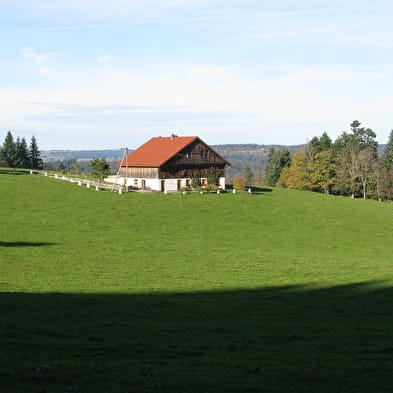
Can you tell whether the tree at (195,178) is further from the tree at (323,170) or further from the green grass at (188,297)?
the tree at (323,170)

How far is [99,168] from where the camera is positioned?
83.3 metres

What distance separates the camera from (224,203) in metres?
68.6

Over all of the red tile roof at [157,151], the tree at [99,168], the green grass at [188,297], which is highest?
the red tile roof at [157,151]

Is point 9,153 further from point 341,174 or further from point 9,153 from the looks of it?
point 341,174

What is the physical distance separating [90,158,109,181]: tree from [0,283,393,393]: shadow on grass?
5655 cm

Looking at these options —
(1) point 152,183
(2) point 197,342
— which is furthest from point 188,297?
(1) point 152,183

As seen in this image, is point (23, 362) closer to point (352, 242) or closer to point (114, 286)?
point (114, 286)

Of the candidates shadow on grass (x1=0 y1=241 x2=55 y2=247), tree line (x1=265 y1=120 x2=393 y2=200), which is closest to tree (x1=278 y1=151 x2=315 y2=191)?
tree line (x1=265 y1=120 x2=393 y2=200)

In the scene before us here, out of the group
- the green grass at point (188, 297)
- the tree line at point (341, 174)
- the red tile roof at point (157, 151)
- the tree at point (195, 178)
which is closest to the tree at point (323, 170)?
Answer: the tree line at point (341, 174)

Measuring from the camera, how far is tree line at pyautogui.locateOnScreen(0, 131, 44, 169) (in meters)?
130

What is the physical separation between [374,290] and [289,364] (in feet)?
53.2

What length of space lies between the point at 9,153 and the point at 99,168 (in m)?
54.3

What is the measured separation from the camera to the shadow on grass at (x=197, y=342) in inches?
528

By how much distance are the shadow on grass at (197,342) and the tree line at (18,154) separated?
10913 cm
